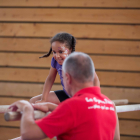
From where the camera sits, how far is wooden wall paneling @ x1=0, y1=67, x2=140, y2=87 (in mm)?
2773

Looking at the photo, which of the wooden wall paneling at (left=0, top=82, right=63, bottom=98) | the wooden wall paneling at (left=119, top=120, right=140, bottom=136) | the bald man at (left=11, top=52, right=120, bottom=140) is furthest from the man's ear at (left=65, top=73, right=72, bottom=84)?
the wooden wall paneling at (left=119, top=120, right=140, bottom=136)

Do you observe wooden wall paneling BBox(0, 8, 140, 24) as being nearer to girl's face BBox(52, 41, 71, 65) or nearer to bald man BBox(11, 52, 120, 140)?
girl's face BBox(52, 41, 71, 65)

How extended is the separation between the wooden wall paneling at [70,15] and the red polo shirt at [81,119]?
2165 mm

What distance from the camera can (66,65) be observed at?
88 centimetres

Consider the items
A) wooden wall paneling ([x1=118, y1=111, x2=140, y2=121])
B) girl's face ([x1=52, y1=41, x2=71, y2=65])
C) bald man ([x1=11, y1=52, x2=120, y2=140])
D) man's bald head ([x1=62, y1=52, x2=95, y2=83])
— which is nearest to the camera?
bald man ([x1=11, y1=52, x2=120, y2=140])

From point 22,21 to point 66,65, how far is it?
233cm

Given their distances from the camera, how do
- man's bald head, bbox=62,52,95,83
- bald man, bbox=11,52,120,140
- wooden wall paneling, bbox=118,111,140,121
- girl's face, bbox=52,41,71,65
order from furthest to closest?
wooden wall paneling, bbox=118,111,140,121 → girl's face, bbox=52,41,71,65 → man's bald head, bbox=62,52,95,83 → bald man, bbox=11,52,120,140

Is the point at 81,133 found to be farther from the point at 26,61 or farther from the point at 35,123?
the point at 26,61

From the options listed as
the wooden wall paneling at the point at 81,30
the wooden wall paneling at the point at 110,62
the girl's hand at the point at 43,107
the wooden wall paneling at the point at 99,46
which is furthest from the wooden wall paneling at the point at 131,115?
the girl's hand at the point at 43,107

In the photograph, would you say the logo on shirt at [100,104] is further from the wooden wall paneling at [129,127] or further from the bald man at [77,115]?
the wooden wall paneling at [129,127]

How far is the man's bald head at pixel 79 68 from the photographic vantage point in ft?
2.81

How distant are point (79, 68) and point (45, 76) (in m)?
2.07

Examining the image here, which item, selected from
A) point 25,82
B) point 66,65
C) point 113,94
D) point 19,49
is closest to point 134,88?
point 113,94

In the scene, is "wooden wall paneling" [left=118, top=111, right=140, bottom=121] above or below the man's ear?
below
